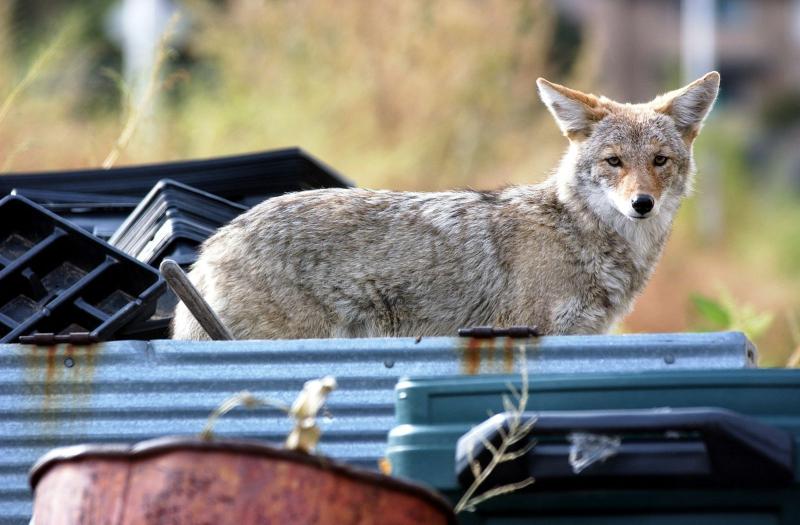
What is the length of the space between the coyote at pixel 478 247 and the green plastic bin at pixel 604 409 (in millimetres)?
2276

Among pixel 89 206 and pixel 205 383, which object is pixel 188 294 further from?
pixel 89 206

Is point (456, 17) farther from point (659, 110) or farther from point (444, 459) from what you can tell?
point (444, 459)

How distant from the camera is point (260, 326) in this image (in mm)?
5625

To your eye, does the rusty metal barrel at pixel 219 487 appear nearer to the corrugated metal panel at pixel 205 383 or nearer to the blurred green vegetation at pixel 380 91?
the corrugated metal panel at pixel 205 383

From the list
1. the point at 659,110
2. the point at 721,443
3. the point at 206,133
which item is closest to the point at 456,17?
the point at 206,133

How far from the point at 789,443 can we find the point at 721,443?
0.58 feet

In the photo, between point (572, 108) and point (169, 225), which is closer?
point (169, 225)

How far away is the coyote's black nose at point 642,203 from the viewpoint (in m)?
5.98

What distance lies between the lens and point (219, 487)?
2.75m

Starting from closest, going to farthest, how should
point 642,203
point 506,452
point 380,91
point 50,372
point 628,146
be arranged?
point 506,452, point 50,372, point 642,203, point 628,146, point 380,91

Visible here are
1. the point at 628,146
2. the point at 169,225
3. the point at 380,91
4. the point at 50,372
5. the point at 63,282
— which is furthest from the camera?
the point at 380,91

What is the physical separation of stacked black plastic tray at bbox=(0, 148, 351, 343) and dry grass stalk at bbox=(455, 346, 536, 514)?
1237mm

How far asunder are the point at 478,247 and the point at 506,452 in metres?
3.03

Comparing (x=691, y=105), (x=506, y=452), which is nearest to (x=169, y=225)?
(x=691, y=105)
